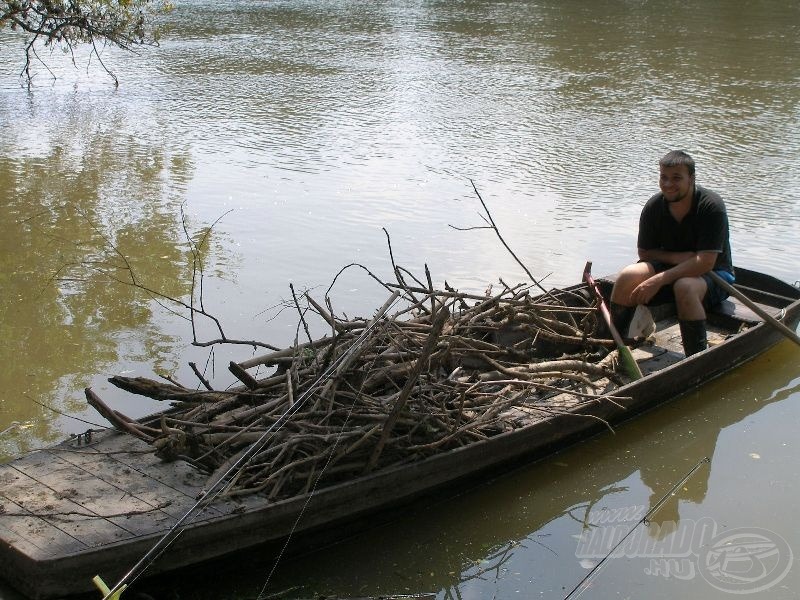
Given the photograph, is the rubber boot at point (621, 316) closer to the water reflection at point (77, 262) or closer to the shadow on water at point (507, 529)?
the shadow on water at point (507, 529)

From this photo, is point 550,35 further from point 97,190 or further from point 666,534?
point 666,534

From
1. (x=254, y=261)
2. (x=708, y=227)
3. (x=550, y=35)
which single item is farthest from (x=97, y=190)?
(x=550, y=35)

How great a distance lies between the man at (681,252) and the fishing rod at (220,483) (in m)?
1.90

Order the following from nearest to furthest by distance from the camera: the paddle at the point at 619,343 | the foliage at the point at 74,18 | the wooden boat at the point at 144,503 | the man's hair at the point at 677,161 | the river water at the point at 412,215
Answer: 1. the wooden boat at the point at 144,503
2. the river water at the point at 412,215
3. the paddle at the point at 619,343
4. the man's hair at the point at 677,161
5. the foliage at the point at 74,18

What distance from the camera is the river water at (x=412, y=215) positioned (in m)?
4.63

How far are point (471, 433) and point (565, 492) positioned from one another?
0.70 meters

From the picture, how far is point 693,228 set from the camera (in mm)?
5914

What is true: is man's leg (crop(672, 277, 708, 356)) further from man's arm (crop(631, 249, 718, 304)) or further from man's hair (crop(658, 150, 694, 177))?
man's hair (crop(658, 150, 694, 177))

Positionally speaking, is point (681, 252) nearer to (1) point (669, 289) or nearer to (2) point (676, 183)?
(1) point (669, 289)

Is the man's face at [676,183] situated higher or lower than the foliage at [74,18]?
lower

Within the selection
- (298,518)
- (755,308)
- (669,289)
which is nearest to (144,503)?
(298,518)

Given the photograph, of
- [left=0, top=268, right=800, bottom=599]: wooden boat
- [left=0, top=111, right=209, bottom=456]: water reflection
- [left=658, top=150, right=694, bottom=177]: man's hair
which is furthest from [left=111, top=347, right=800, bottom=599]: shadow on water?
[left=0, top=111, right=209, bottom=456]: water reflection

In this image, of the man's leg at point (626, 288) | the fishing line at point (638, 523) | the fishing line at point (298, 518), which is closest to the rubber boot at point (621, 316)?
the man's leg at point (626, 288)

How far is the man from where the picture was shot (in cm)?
577
